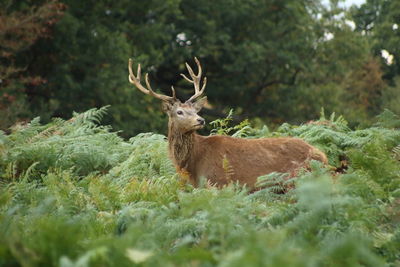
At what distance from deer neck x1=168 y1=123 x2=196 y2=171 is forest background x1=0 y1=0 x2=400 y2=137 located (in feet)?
39.3

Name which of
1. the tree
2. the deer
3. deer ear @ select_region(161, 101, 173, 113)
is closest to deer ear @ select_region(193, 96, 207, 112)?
the deer

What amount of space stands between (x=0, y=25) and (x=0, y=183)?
12.6 m

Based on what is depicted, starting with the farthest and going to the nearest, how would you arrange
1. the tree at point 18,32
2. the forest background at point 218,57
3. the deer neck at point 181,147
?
the forest background at point 218,57
the tree at point 18,32
the deer neck at point 181,147

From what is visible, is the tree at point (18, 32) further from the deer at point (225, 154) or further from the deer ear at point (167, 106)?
the deer at point (225, 154)

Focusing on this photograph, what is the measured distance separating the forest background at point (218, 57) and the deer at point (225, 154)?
1199cm

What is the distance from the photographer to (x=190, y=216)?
459cm

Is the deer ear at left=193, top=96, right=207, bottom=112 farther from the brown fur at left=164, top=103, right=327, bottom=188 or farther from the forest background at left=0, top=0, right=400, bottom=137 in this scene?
the forest background at left=0, top=0, right=400, bottom=137

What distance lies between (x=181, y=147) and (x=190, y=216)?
3483 mm

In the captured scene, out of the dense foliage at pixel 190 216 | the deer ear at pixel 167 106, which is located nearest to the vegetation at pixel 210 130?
the dense foliage at pixel 190 216

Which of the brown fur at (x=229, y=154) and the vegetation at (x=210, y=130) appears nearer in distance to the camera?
the vegetation at (x=210, y=130)

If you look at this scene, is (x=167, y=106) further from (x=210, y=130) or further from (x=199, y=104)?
(x=210, y=130)

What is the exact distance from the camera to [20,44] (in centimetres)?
1919

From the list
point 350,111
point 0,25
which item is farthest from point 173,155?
point 350,111

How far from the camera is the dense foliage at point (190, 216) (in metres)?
3.29
